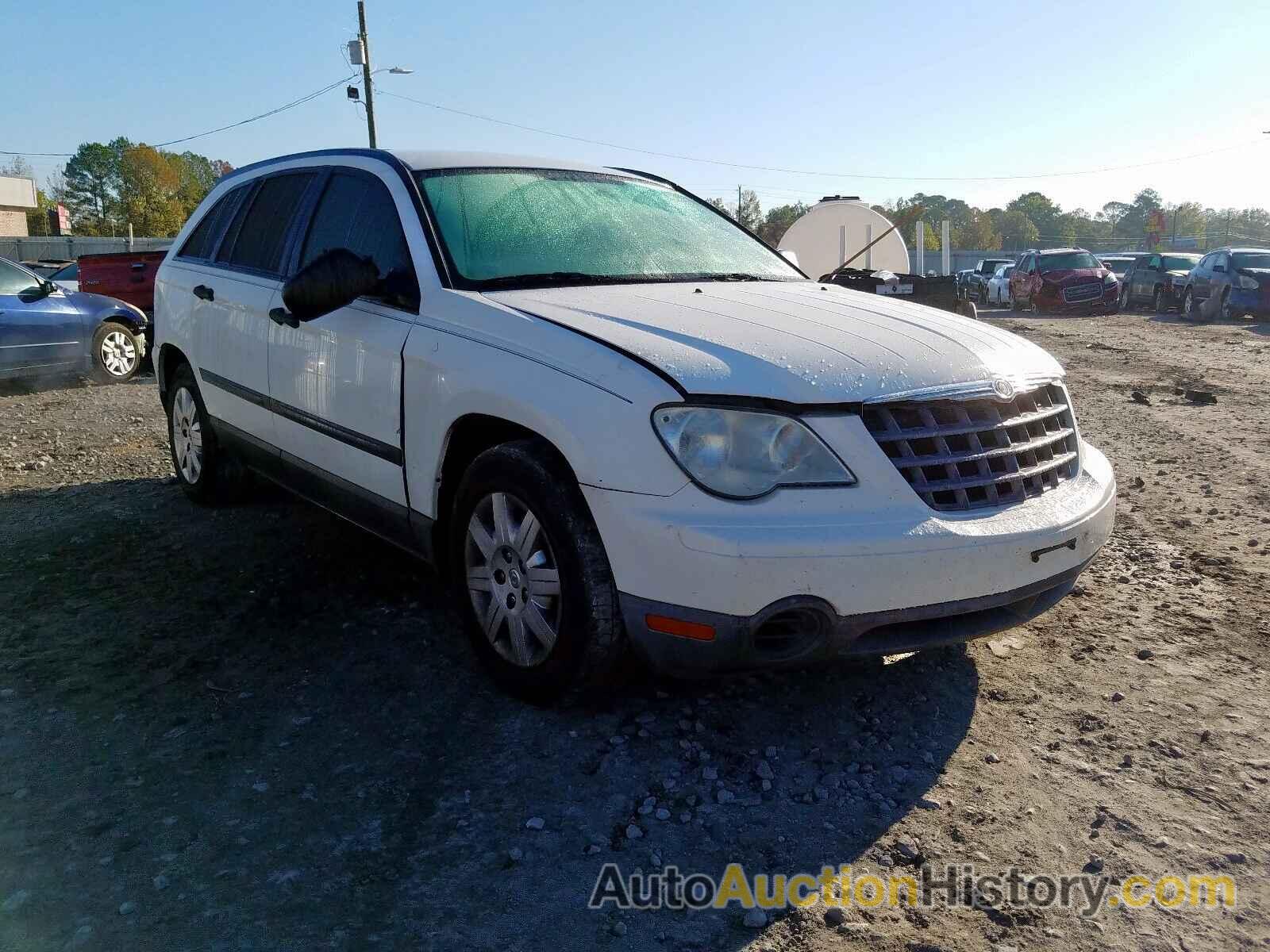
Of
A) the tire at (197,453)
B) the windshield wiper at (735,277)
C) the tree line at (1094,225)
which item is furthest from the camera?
the tree line at (1094,225)

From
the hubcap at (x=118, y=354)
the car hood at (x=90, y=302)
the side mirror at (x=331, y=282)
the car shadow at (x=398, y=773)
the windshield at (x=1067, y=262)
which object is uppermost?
the windshield at (x=1067, y=262)

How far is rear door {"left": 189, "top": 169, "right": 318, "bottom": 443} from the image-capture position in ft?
15.6

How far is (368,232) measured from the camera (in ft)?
13.8

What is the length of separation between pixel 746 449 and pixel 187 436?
4.25 metres

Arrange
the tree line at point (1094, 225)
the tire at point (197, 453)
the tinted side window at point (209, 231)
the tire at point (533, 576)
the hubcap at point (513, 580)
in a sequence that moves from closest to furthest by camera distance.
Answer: the tire at point (533, 576) → the hubcap at point (513, 580) → the tinted side window at point (209, 231) → the tire at point (197, 453) → the tree line at point (1094, 225)

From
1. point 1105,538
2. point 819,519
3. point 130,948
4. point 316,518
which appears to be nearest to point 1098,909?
point 819,519

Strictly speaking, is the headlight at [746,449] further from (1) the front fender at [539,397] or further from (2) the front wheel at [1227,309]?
(2) the front wheel at [1227,309]

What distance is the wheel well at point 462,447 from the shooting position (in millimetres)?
3375

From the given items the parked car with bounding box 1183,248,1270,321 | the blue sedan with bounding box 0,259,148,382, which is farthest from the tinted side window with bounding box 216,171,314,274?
the parked car with bounding box 1183,248,1270,321

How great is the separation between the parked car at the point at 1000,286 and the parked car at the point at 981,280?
0.85 m

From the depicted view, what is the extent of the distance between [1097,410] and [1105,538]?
634cm

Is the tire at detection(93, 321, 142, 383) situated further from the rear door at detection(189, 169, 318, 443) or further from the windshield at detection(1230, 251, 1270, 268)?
the windshield at detection(1230, 251, 1270, 268)

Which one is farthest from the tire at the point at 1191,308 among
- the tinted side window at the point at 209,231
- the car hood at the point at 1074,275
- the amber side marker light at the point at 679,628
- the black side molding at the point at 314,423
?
the amber side marker light at the point at 679,628

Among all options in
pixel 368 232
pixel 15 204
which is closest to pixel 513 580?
pixel 368 232
